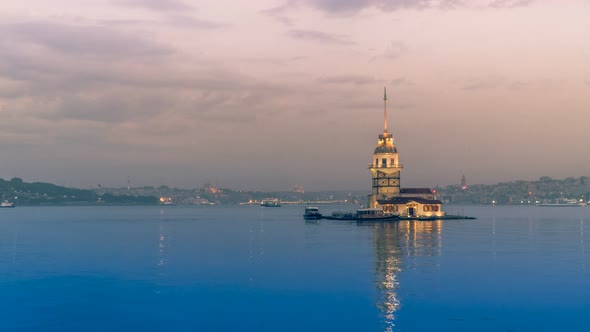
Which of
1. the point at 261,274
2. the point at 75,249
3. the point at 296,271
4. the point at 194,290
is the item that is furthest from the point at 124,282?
the point at 75,249

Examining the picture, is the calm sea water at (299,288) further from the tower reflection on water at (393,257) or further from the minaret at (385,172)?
the minaret at (385,172)

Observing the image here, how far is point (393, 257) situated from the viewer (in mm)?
71500

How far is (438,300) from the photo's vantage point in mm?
47000

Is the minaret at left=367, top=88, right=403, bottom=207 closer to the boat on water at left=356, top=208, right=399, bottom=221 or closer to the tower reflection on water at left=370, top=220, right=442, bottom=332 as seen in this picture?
the boat on water at left=356, top=208, right=399, bottom=221

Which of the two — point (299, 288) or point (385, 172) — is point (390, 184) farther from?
point (299, 288)

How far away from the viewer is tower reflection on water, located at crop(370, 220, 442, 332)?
44.8 m

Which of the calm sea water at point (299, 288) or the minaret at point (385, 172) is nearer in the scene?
the calm sea water at point (299, 288)

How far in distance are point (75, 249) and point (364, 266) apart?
4456 centimetres

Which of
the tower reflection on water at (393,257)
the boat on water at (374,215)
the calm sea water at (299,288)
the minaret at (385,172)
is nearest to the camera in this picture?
the calm sea water at (299,288)

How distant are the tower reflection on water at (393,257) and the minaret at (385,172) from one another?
6731cm

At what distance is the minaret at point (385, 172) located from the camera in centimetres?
17800

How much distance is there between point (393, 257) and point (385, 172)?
355ft

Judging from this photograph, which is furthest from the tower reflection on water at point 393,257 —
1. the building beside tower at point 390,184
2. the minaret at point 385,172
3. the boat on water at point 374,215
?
the minaret at point 385,172

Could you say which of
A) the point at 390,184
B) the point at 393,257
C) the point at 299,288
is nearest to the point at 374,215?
the point at 390,184
